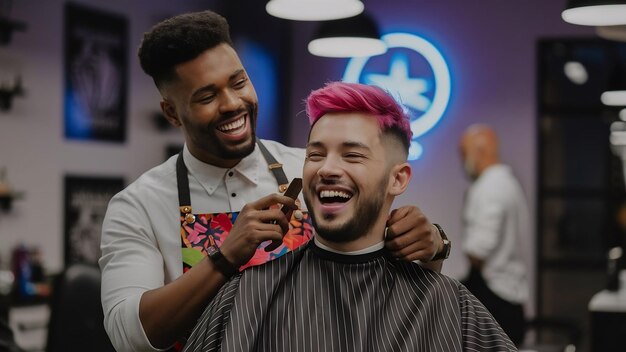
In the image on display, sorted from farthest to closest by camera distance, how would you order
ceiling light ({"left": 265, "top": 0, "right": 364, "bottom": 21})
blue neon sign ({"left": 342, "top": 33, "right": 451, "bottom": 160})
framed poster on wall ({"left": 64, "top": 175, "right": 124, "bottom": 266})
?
blue neon sign ({"left": 342, "top": 33, "right": 451, "bottom": 160}) < framed poster on wall ({"left": 64, "top": 175, "right": 124, "bottom": 266}) < ceiling light ({"left": 265, "top": 0, "right": 364, "bottom": 21})

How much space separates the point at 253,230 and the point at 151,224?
0.38 metres

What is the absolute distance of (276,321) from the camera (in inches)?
76.9

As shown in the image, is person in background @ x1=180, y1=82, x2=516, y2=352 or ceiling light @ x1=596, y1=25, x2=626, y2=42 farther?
ceiling light @ x1=596, y1=25, x2=626, y2=42

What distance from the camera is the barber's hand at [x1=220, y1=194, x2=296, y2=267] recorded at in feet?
5.88

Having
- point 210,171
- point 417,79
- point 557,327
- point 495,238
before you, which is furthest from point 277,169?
point 417,79

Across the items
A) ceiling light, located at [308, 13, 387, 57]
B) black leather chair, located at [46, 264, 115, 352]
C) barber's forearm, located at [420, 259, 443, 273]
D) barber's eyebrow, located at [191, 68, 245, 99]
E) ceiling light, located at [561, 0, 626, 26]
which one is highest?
ceiling light, located at [308, 13, 387, 57]

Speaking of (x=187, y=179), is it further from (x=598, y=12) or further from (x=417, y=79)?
(x=417, y=79)

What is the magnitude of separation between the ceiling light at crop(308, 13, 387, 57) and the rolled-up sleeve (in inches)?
138

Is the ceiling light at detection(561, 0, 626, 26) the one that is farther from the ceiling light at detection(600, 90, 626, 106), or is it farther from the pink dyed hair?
the pink dyed hair

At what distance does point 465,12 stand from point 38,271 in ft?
14.3

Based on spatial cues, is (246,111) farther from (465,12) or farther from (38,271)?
(465,12)

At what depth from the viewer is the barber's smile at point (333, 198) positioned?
1.92 m

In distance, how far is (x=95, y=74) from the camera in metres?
6.32

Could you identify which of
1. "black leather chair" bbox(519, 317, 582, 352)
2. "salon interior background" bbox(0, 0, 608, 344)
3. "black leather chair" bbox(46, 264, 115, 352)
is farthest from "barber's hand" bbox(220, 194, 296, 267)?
"salon interior background" bbox(0, 0, 608, 344)
